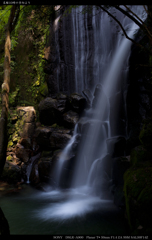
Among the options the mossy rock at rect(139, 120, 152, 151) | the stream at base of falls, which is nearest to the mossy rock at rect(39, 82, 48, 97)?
the stream at base of falls

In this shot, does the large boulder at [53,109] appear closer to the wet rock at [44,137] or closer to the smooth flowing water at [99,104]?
the wet rock at [44,137]

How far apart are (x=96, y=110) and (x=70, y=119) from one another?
6.58 feet

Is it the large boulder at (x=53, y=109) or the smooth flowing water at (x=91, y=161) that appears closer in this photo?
the smooth flowing water at (x=91, y=161)

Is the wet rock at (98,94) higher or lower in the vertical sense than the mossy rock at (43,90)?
lower

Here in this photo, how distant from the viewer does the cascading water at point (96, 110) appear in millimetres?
6368

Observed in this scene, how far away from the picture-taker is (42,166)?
323 inches

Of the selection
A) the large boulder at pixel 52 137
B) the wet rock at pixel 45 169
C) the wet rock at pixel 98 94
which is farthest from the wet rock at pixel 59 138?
the wet rock at pixel 98 94

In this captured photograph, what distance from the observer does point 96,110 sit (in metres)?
10.6

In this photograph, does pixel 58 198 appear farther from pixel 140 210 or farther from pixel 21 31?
pixel 21 31

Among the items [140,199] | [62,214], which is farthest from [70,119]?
[140,199]

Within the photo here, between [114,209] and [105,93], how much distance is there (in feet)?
25.2

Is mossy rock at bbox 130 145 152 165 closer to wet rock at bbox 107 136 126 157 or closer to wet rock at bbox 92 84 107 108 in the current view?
wet rock at bbox 107 136 126 157

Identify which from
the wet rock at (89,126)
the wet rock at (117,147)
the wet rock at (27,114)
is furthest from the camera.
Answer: the wet rock at (27,114)

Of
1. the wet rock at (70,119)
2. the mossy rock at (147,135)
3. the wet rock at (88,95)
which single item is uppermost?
the wet rock at (88,95)
